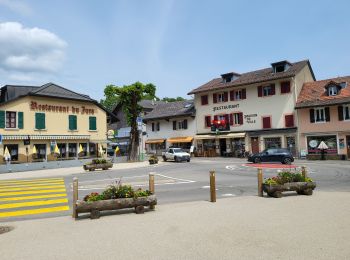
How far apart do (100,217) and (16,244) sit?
2.68 meters

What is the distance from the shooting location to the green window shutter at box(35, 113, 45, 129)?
109 ft

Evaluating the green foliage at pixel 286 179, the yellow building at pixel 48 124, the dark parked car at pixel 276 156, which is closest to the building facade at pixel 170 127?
the yellow building at pixel 48 124

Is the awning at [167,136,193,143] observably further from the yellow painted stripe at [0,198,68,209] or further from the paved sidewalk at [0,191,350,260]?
the paved sidewalk at [0,191,350,260]

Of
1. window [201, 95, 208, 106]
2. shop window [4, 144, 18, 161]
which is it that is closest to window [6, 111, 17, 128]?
shop window [4, 144, 18, 161]

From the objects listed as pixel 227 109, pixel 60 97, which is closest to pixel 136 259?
pixel 60 97

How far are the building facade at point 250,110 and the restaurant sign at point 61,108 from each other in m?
15.6

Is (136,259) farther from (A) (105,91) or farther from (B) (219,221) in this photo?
(A) (105,91)

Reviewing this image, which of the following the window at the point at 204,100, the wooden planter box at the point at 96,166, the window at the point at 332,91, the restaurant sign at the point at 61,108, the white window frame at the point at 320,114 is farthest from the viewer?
the window at the point at 204,100

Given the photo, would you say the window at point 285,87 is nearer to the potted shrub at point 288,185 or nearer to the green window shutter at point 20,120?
the potted shrub at point 288,185

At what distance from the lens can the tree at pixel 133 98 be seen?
35.7 metres

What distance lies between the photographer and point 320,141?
1368 inches

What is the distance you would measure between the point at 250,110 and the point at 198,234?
35.4 m

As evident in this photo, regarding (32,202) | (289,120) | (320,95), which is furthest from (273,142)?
(32,202)

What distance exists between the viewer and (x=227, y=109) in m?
43.2
